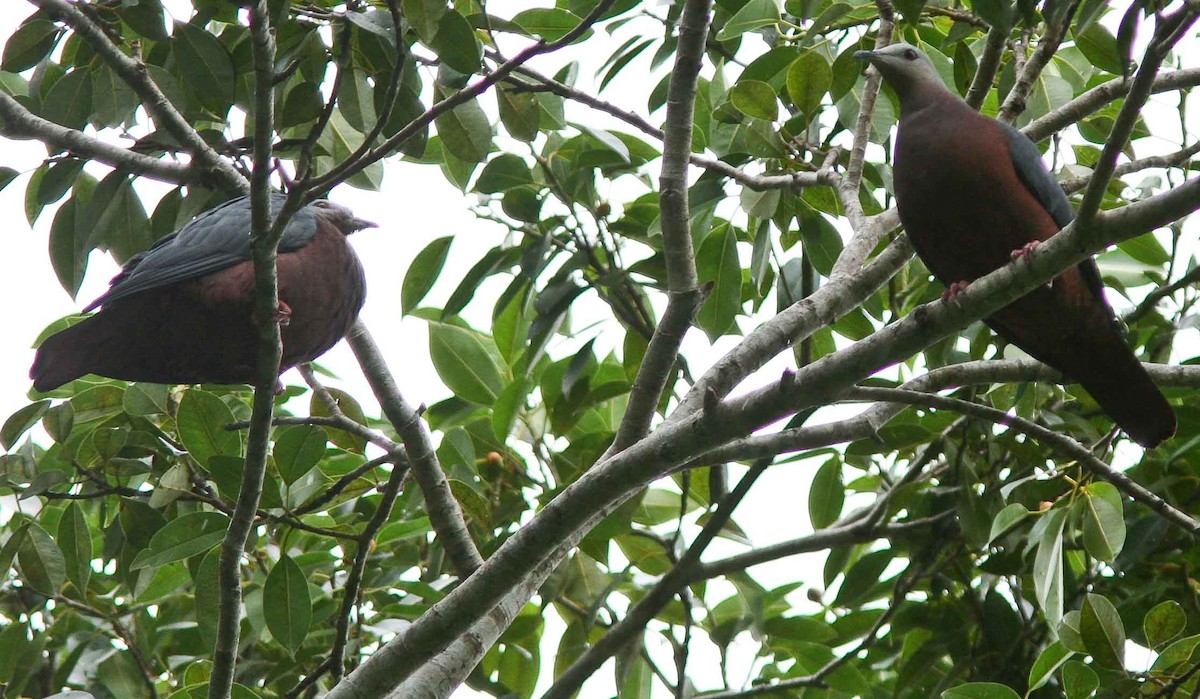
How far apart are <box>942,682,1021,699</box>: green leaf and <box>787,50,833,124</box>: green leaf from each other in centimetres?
151

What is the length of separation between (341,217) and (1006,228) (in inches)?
90.9

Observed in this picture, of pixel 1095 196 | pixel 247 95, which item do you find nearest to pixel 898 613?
pixel 1095 196

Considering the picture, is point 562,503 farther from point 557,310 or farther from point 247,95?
point 247,95

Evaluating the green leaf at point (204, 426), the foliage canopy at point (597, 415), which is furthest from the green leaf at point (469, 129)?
the green leaf at point (204, 426)

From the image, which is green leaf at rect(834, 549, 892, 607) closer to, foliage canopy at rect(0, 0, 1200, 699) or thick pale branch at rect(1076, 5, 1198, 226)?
foliage canopy at rect(0, 0, 1200, 699)

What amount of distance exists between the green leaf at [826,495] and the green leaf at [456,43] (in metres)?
1.68

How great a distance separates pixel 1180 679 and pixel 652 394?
1317mm

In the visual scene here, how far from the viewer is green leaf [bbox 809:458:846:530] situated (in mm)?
3479

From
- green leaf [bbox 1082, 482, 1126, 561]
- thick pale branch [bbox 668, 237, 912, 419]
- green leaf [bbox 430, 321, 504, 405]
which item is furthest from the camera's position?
green leaf [bbox 430, 321, 504, 405]

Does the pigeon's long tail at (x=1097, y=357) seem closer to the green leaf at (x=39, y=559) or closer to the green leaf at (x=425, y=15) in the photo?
the green leaf at (x=425, y=15)

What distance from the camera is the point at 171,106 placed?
274 centimetres

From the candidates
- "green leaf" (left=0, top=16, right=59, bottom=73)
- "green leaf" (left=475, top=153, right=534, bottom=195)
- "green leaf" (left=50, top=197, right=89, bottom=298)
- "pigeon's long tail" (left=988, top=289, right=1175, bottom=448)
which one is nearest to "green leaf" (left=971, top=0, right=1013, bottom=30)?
"pigeon's long tail" (left=988, top=289, right=1175, bottom=448)

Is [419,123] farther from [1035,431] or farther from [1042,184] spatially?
[1042,184]

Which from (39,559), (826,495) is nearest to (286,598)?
(39,559)
